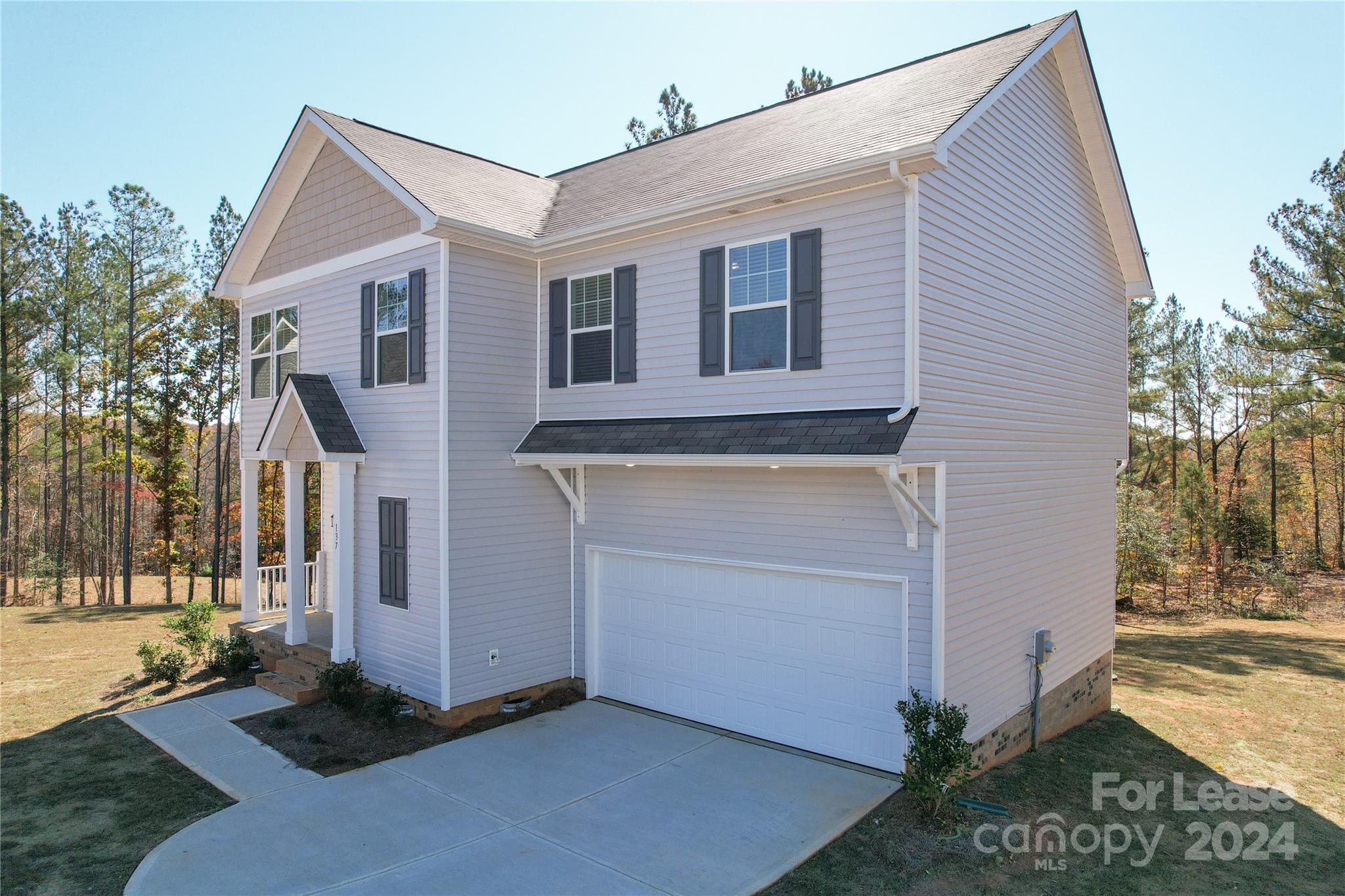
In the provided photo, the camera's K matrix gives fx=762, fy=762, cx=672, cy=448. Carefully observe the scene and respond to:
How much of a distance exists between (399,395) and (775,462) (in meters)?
5.41

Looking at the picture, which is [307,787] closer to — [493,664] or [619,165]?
[493,664]

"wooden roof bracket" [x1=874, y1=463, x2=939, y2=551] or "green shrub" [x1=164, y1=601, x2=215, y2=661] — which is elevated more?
"wooden roof bracket" [x1=874, y1=463, x2=939, y2=551]

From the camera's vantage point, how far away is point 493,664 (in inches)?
382

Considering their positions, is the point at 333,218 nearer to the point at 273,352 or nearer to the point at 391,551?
the point at 273,352

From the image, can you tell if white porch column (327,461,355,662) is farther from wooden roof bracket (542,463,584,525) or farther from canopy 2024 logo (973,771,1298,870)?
canopy 2024 logo (973,771,1298,870)

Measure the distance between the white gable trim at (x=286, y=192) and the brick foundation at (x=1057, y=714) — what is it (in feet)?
29.0

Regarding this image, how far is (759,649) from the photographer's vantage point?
28.9 feet

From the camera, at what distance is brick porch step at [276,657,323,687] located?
10727mm

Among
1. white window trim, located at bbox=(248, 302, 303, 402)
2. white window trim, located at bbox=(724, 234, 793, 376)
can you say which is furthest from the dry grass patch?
white window trim, located at bbox=(724, 234, 793, 376)

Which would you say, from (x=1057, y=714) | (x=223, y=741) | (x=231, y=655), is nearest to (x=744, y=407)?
(x=1057, y=714)

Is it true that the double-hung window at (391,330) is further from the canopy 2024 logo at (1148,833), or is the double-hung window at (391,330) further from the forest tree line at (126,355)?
the forest tree line at (126,355)

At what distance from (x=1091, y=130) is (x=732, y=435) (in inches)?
287

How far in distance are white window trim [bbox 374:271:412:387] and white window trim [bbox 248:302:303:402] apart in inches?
89.7

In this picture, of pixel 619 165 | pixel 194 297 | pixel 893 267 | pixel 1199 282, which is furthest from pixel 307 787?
→ pixel 1199 282
